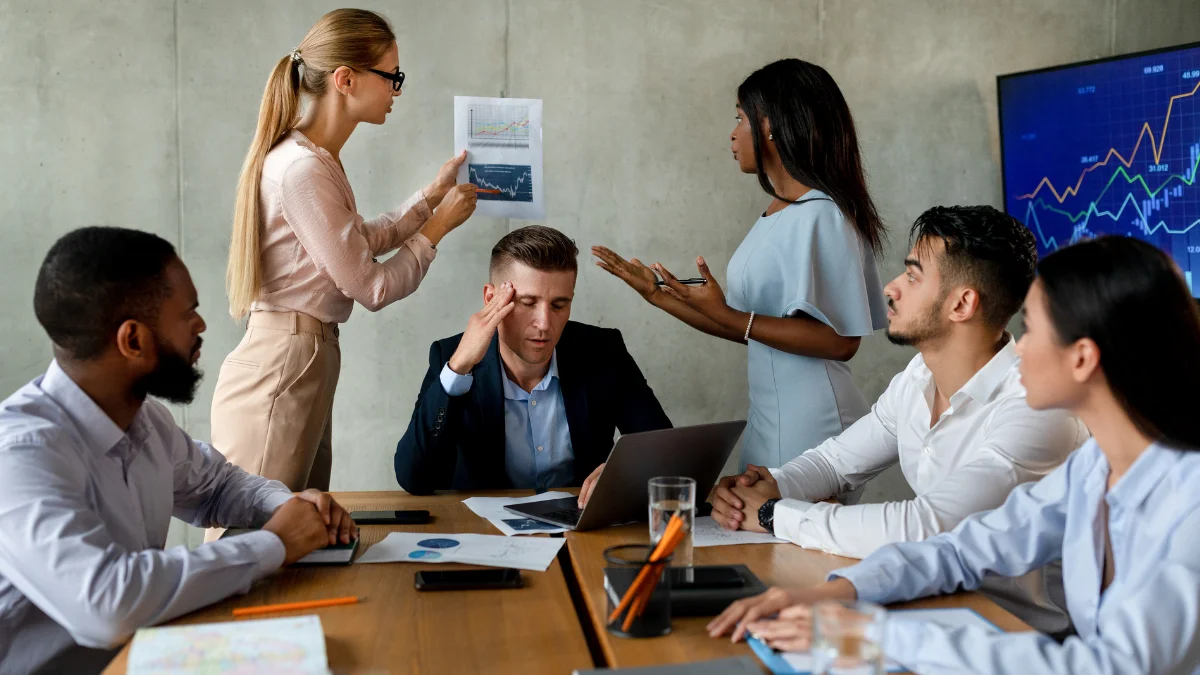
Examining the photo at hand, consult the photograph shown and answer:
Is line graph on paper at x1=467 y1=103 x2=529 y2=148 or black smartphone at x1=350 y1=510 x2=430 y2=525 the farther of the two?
line graph on paper at x1=467 y1=103 x2=529 y2=148

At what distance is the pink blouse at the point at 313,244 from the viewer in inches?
102

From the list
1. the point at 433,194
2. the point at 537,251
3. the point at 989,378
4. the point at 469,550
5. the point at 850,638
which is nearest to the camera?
the point at 850,638

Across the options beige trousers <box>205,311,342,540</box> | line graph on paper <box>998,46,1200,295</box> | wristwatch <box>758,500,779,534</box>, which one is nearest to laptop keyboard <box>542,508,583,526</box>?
wristwatch <box>758,500,779,534</box>

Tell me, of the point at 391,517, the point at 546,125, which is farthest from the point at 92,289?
the point at 546,125

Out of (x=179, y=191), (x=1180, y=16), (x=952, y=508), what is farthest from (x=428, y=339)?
Result: (x=1180, y=16)

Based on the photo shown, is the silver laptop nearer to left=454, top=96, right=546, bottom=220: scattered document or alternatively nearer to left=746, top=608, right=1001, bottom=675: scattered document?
left=746, top=608, right=1001, bottom=675: scattered document

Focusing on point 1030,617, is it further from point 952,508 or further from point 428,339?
point 428,339

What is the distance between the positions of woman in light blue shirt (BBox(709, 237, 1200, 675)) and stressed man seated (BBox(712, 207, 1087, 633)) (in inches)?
7.6

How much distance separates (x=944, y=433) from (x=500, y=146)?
171 cm

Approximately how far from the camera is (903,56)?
4125mm

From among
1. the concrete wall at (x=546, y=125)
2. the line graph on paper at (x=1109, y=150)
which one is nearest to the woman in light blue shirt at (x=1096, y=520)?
the line graph on paper at (x=1109, y=150)

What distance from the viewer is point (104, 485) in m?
1.61

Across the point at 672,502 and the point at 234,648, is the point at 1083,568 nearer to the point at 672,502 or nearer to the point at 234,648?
the point at 672,502

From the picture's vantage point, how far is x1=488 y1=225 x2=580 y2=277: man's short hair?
8.42 ft
